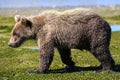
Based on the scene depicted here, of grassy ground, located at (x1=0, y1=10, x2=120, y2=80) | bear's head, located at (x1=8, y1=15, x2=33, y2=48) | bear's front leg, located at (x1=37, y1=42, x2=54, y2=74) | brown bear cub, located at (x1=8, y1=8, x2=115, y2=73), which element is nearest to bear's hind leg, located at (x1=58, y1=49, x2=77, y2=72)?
grassy ground, located at (x1=0, y1=10, x2=120, y2=80)

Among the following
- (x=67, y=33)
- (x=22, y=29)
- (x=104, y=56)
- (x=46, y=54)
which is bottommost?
(x=104, y=56)

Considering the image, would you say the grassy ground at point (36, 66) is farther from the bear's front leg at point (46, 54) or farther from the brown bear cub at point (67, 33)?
the brown bear cub at point (67, 33)

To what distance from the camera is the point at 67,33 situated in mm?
15422

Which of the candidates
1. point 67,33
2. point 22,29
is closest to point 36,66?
point 22,29

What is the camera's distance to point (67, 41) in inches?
607

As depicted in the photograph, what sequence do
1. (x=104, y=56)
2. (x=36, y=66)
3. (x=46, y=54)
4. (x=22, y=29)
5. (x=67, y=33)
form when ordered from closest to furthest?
(x=104, y=56)
(x=46, y=54)
(x=67, y=33)
(x=22, y=29)
(x=36, y=66)

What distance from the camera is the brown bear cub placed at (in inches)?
594

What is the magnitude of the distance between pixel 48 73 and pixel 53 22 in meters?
1.93

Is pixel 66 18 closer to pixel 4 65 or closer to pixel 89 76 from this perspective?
pixel 89 76

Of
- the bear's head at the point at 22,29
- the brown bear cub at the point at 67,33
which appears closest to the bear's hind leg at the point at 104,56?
the brown bear cub at the point at 67,33

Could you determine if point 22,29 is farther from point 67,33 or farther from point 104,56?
point 104,56

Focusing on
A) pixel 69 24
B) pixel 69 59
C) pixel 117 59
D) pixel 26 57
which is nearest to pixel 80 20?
pixel 69 24

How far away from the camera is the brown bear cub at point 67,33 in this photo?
49.5 feet

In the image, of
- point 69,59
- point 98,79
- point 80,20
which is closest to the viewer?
point 98,79
